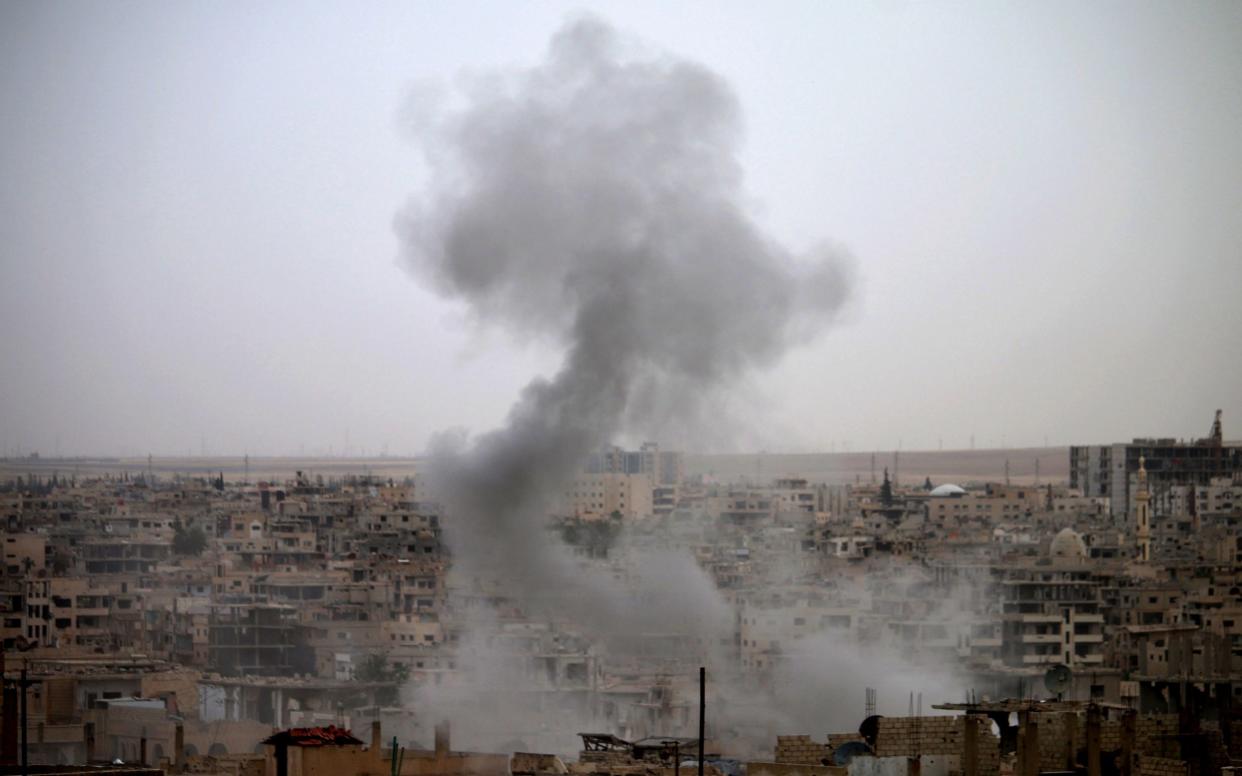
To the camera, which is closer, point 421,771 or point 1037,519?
point 421,771

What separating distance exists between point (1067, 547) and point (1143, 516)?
13.4 metres

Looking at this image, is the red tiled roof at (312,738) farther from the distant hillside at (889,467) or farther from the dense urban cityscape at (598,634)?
the distant hillside at (889,467)

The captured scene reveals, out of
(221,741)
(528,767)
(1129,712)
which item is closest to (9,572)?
(221,741)

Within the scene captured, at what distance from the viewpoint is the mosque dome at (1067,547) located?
54094 mm

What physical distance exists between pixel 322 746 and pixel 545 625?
77.5ft

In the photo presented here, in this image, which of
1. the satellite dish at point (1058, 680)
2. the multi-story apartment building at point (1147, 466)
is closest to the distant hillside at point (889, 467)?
the multi-story apartment building at point (1147, 466)

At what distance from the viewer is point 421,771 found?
66.6ft

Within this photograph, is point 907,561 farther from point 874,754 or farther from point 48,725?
point 874,754

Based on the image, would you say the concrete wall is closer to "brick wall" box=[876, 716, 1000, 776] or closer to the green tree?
"brick wall" box=[876, 716, 1000, 776]

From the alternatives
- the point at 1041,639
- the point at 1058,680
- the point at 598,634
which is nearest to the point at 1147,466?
the point at 1041,639

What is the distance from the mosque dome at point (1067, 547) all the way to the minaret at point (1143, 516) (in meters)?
4.23

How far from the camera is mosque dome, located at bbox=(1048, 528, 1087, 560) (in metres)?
54.1

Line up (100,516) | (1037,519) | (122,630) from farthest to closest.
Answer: (1037,519) < (100,516) < (122,630)

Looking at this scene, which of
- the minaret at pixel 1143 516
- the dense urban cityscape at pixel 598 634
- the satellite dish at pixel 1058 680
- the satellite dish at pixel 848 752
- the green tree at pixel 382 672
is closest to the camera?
the satellite dish at pixel 848 752
